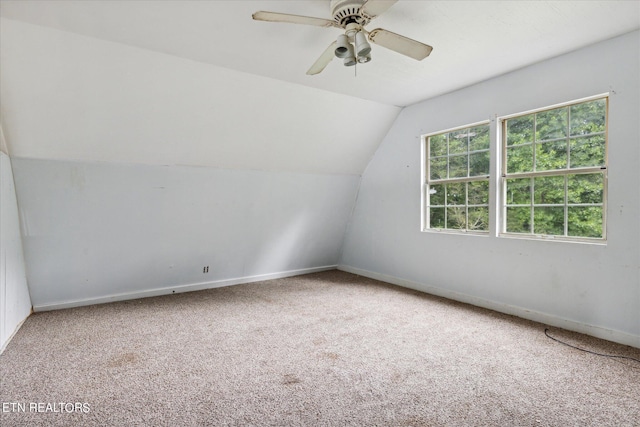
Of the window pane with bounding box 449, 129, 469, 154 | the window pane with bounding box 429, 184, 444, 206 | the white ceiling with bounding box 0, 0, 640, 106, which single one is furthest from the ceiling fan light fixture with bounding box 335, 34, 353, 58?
the window pane with bounding box 429, 184, 444, 206

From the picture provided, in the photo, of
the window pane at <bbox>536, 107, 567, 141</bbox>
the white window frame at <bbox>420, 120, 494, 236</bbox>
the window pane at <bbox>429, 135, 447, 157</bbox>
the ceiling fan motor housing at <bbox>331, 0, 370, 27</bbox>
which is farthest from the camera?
the window pane at <bbox>429, 135, 447, 157</bbox>

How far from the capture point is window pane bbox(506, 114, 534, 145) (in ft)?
11.2

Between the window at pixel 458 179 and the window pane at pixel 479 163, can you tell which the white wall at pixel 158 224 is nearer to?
the window at pixel 458 179

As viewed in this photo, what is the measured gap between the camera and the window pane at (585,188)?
116 inches

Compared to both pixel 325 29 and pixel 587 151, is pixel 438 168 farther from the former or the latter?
pixel 325 29

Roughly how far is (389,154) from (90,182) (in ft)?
12.0

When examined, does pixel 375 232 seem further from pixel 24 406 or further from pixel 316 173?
pixel 24 406

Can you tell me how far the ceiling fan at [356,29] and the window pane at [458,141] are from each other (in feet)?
6.57

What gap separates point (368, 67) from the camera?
321 cm

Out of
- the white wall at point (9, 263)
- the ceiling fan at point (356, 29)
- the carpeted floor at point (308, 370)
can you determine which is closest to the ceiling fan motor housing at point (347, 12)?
the ceiling fan at point (356, 29)

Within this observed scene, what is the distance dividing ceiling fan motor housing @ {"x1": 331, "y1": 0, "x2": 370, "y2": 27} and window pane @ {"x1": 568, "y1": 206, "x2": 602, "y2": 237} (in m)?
2.59

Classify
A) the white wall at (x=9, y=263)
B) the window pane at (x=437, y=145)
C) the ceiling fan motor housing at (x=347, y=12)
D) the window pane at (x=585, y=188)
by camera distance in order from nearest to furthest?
the ceiling fan motor housing at (x=347, y=12) < the white wall at (x=9, y=263) < the window pane at (x=585, y=188) < the window pane at (x=437, y=145)

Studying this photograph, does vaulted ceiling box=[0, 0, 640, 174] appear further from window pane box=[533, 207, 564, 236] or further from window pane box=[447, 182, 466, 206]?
window pane box=[533, 207, 564, 236]

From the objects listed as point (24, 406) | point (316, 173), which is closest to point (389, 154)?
point (316, 173)
